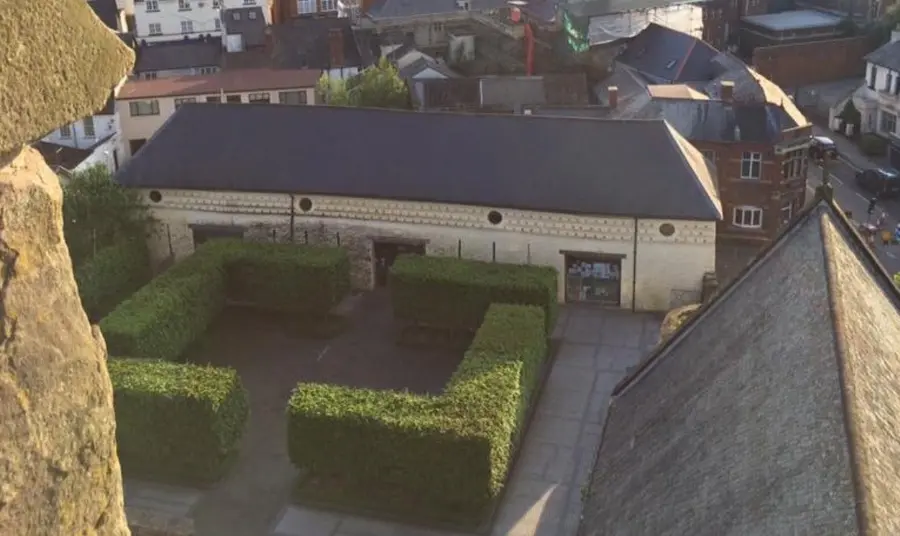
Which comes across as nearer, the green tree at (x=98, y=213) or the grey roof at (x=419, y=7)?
the green tree at (x=98, y=213)

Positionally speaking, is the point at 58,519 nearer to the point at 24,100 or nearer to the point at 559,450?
the point at 24,100

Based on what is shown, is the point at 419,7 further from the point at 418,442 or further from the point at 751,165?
the point at 418,442

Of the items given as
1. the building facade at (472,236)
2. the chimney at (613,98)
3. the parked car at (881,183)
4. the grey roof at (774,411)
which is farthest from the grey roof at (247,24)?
the grey roof at (774,411)

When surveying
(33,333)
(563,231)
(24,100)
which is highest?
(24,100)

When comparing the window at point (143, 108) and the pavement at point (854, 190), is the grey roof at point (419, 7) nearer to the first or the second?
the window at point (143, 108)

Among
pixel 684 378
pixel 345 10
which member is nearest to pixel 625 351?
pixel 684 378

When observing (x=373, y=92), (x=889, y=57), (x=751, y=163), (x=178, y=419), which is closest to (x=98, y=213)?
(x=178, y=419)
